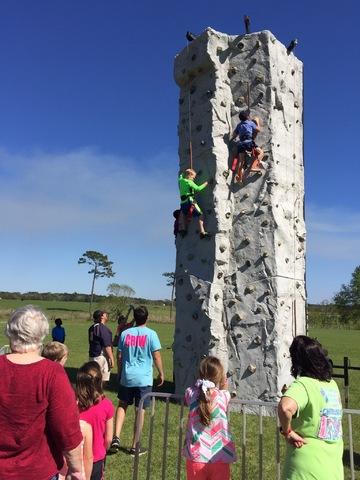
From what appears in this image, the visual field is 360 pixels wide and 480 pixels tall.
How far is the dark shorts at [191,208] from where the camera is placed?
8.58 m

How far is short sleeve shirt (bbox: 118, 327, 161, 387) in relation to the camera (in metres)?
5.66

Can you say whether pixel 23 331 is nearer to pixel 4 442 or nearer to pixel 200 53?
pixel 4 442

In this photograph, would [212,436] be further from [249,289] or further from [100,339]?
[249,289]

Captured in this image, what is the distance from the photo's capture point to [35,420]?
2.39 metres

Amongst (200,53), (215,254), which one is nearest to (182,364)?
(215,254)

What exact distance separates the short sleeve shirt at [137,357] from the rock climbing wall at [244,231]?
263 centimetres

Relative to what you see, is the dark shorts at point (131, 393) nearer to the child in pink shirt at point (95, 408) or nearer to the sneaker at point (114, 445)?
the sneaker at point (114, 445)

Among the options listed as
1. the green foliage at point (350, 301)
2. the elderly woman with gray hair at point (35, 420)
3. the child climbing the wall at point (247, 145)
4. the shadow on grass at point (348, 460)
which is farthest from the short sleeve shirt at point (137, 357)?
the green foliage at point (350, 301)

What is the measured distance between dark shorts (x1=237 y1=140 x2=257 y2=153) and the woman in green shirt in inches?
234

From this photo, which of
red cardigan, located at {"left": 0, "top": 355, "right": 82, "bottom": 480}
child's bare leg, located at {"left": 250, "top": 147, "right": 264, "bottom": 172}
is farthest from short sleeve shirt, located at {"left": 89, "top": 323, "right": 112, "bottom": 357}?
red cardigan, located at {"left": 0, "top": 355, "right": 82, "bottom": 480}

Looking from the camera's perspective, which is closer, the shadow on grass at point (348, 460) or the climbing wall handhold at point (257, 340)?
the shadow on grass at point (348, 460)

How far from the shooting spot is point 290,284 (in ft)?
27.2

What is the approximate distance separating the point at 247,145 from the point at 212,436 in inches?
232

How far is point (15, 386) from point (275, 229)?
637 cm
